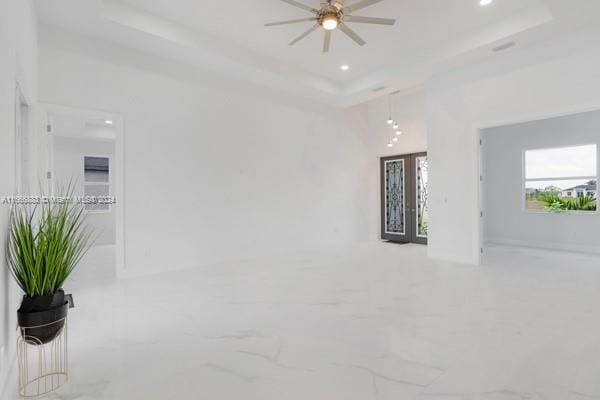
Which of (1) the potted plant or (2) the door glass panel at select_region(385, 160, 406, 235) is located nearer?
(1) the potted plant

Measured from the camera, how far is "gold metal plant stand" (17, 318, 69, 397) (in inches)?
72.5

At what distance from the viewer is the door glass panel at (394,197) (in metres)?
7.95

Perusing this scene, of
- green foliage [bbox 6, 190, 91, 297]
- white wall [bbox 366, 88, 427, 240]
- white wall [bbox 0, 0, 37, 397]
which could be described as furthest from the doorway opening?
white wall [bbox 366, 88, 427, 240]

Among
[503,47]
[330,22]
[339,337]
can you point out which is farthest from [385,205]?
[339,337]

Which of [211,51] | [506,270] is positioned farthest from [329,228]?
[211,51]

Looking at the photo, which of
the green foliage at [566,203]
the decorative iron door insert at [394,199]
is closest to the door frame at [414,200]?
the decorative iron door insert at [394,199]

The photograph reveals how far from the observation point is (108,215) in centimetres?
855

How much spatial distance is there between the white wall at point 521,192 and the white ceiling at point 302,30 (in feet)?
10.8

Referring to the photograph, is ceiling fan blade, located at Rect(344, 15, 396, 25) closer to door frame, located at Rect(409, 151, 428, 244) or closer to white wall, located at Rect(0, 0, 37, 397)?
white wall, located at Rect(0, 0, 37, 397)

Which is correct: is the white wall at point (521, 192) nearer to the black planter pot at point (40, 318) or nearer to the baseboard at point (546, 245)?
the baseboard at point (546, 245)

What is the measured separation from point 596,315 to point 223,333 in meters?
3.40

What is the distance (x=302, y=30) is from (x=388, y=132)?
411cm

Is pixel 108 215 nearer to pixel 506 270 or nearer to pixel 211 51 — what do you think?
pixel 211 51

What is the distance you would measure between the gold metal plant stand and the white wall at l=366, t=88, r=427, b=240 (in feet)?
22.9
